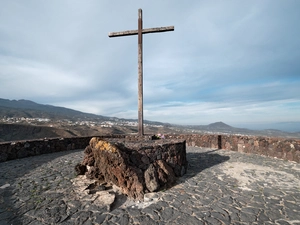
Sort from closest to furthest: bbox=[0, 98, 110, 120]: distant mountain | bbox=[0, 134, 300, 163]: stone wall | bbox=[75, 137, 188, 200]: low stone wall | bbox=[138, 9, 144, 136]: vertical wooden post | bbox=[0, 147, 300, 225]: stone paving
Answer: bbox=[0, 147, 300, 225]: stone paving < bbox=[75, 137, 188, 200]: low stone wall < bbox=[138, 9, 144, 136]: vertical wooden post < bbox=[0, 134, 300, 163]: stone wall < bbox=[0, 98, 110, 120]: distant mountain

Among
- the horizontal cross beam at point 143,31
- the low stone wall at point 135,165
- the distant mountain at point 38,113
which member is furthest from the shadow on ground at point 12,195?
the distant mountain at point 38,113

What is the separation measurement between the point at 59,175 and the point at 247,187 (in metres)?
5.17

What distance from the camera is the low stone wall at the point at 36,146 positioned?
7906mm

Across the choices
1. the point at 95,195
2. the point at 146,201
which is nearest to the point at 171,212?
the point at 146,201

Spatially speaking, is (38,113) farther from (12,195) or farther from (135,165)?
(135,165)

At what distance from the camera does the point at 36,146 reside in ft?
29.9

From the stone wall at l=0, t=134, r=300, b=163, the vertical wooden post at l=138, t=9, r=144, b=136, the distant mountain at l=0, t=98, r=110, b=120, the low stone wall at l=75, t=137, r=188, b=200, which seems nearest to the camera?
the low stone wall at l=75, t=137, r=188, b=200

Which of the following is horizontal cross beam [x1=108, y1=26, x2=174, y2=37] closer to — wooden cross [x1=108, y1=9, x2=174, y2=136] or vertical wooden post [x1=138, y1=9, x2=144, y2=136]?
wooden cross [x1=108, y1=9, x2=174, y2=136]

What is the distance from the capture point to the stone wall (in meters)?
7.89

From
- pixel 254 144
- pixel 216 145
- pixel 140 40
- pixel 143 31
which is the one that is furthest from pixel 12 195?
pixel 216 145

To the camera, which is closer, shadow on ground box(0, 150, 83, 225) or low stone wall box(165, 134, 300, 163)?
shadow on ground box(0, 150, 83, 225)

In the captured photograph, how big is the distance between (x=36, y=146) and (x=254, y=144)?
10849 mm

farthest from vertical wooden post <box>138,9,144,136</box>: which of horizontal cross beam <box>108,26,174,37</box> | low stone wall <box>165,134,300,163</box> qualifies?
low stone wall <box>165,134,300,163</box>

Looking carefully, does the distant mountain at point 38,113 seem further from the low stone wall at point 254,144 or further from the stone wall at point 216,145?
the low stone wall at point 254,144
